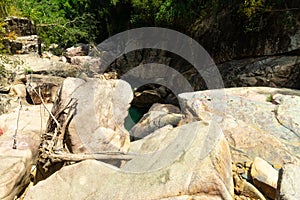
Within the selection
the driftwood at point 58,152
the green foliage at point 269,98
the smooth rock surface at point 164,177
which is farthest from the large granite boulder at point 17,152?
the green foliage at point 269,98

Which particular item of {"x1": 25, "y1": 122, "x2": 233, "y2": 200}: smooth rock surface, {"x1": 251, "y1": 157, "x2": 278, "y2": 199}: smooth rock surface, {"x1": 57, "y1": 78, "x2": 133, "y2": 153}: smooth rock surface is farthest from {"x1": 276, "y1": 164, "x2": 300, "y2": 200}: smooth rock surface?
{"x1": 57, "y1": 78, "x2": 133, "y2": 153}: smooth rock surface

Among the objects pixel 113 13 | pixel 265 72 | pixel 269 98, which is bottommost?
pixel 269 98

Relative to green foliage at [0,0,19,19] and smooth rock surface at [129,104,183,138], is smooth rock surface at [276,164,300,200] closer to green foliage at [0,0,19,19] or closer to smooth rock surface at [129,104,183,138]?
smooth rock surface at [129,104,183,138]

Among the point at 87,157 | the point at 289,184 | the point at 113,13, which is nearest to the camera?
the point at 289,184

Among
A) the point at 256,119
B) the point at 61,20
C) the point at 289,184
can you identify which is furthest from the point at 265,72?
the point at 61,20

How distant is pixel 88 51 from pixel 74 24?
170cm

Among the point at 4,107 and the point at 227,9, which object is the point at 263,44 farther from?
the point at 4,107

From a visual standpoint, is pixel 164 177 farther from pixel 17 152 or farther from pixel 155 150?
pixel 17 152

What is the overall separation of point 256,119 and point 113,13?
11603 millimetres

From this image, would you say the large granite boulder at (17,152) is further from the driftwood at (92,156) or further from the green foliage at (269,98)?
the green foliage at (269,98)

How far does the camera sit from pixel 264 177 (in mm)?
2916

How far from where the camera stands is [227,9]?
26.3ft

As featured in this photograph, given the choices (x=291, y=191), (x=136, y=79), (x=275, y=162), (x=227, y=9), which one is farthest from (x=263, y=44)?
(x=136, y=79)

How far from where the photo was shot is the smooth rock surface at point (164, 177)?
2.22m
